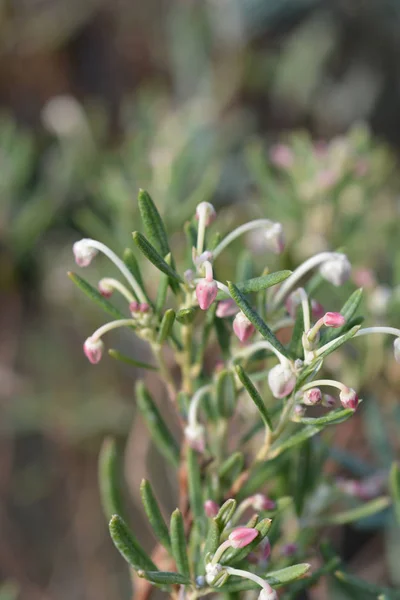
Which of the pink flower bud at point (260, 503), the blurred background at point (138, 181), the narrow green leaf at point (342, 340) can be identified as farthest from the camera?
the blurred background at point (138, 181)

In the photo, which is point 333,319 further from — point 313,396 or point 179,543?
point 179,543

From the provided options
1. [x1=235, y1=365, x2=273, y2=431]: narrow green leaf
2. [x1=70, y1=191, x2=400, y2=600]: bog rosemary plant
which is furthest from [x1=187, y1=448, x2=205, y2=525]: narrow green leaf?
[x1=235, y1=365, x2=273, y2=431]: narrow green leaf

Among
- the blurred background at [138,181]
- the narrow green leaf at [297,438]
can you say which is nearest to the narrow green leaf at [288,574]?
the narrow green leaf at [297,438]

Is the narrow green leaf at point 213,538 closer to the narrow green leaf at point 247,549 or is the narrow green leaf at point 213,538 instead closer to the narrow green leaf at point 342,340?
the narrow green leaf at point 247,549

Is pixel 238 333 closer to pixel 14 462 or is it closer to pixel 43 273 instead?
pixel 43 273

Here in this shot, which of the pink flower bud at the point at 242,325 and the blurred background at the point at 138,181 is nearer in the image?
the pink flower bud at the point at 242,325

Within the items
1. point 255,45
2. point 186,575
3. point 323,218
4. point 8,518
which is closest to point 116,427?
point 8,518

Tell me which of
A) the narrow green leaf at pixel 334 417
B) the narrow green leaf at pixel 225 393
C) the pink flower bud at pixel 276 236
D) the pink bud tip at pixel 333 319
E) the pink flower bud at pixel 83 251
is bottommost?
the narrow green leaf at pixel 334 417
